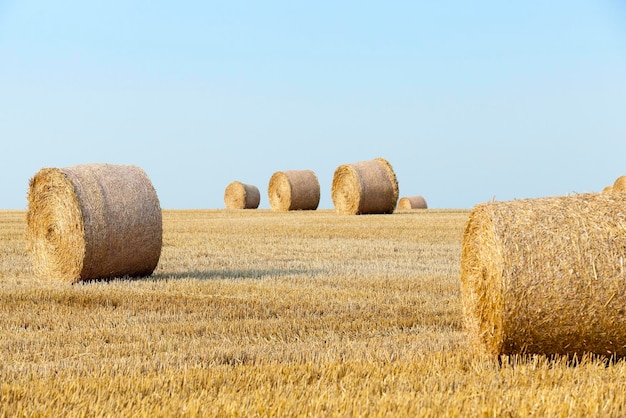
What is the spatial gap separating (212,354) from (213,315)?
2.25 metres

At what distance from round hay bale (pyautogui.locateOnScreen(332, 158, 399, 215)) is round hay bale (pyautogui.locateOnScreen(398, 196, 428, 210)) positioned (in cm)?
1270

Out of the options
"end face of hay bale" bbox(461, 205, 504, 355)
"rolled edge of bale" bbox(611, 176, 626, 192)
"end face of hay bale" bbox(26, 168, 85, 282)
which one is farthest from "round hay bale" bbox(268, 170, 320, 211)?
"end face of hay bale" bbox(461, 205, 504, 355)

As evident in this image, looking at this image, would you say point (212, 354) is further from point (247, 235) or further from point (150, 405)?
point (247, 235)

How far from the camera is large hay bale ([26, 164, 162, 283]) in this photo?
11398 millimetres

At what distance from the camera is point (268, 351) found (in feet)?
21.0

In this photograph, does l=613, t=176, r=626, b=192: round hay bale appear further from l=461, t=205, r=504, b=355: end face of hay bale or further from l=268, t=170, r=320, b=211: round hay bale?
l=461, t=205, r=504, b=355: end face of hay bale

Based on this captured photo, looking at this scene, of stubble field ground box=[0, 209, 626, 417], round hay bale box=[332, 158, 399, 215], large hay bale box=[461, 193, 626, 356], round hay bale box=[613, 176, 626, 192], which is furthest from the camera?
round hay bale box=[613, 176, 626, 192]

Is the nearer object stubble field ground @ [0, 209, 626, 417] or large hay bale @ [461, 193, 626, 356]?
stubble field ground @ [0, 209, 626, 417]

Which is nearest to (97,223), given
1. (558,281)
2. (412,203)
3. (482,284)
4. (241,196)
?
(482,284)

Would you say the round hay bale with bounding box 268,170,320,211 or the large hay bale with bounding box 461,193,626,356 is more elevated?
the round hay bale with bounding box 268,170,320,211

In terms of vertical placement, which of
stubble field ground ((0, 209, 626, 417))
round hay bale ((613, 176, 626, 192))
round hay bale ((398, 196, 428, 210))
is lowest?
stubble field ground ((0, 209, 626, 417))

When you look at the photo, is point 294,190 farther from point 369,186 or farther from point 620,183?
point 620,183

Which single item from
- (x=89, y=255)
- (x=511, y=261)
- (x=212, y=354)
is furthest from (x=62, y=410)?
(x=89, y=255)

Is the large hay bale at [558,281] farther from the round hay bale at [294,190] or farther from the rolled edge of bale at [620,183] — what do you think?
the rolled edge of bale at [620,183]
